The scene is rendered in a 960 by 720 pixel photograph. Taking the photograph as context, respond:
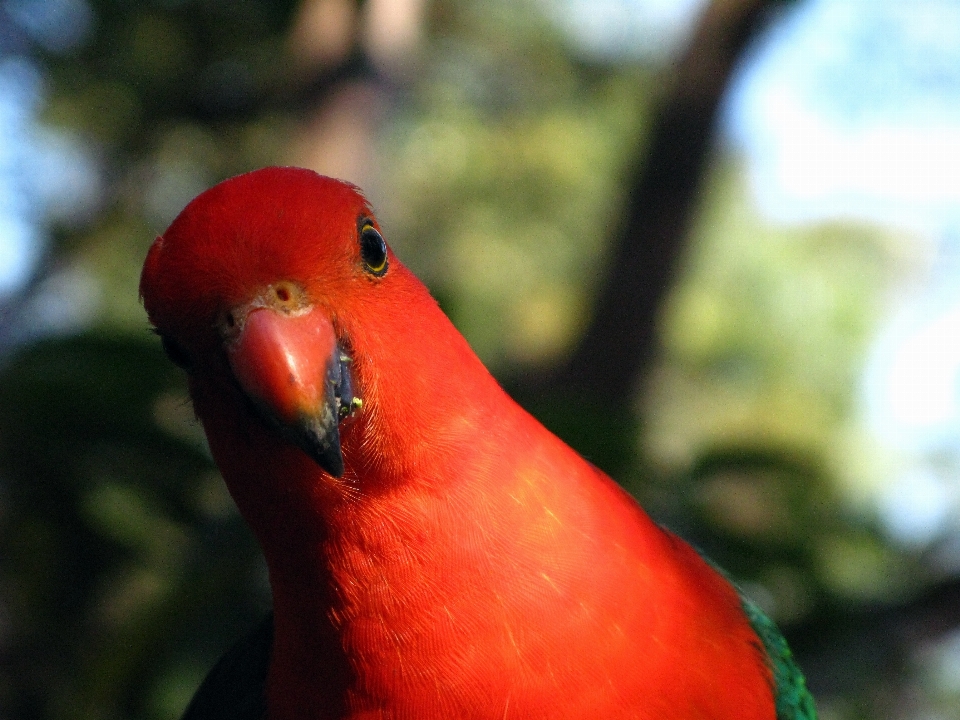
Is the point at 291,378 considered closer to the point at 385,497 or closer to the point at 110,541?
the point at 385,497

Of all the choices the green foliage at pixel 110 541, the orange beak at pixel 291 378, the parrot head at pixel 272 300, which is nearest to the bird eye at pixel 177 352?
the parrot head at pixel 272 300

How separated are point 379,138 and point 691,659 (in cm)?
268

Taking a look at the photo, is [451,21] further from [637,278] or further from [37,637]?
[37,637]

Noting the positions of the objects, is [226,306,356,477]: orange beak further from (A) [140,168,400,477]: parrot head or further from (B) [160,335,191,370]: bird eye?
(B) [160,335,191,370]: bird eye

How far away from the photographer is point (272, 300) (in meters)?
0.97

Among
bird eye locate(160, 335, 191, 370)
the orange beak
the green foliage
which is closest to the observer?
the orange beak

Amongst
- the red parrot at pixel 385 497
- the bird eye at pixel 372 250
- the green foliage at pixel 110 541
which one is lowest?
the green foliage at pixel 110 541

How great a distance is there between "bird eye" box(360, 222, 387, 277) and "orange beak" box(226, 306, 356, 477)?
15 cm

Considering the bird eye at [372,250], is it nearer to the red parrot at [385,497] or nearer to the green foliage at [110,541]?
the red parrot at [385,497]

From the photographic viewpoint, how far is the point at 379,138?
3457mm

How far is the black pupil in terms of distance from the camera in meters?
1.11

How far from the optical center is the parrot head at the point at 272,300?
94 cm

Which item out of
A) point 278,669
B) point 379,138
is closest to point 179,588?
point 278,669

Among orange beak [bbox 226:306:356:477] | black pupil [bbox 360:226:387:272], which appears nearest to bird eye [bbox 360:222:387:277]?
black pupil [bbox 360:226:387:272]
